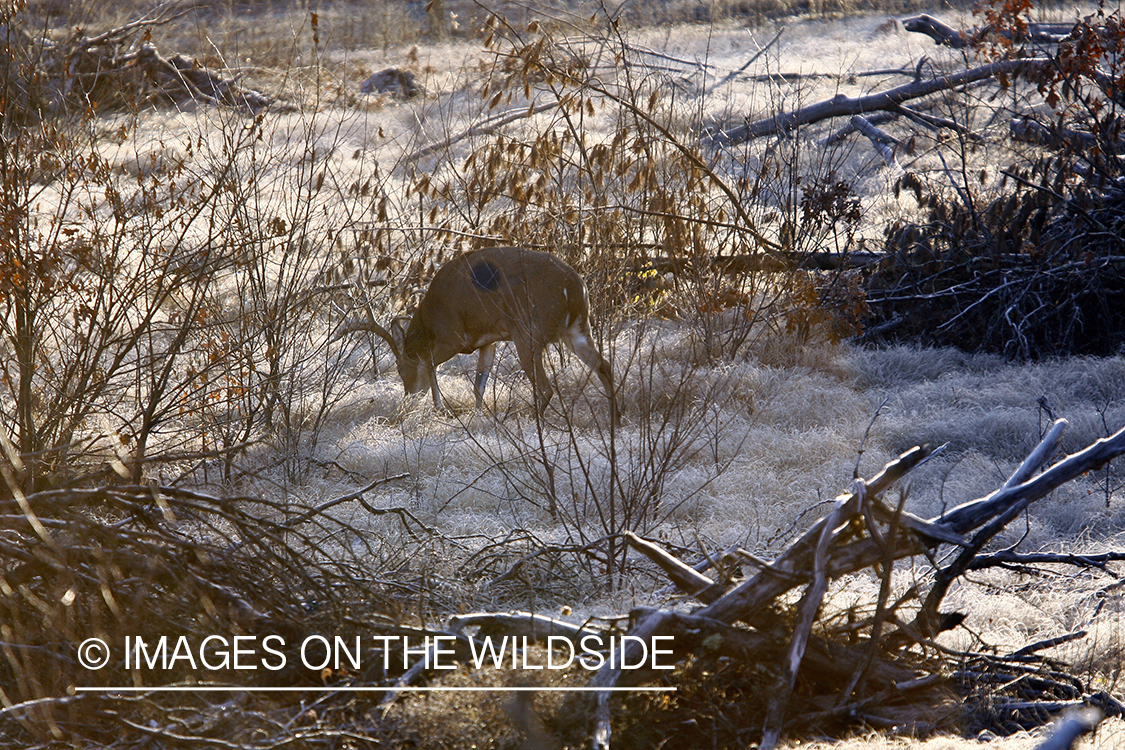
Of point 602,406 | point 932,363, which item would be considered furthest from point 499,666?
point 932,363

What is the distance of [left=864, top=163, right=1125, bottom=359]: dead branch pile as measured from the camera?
7.57 meters

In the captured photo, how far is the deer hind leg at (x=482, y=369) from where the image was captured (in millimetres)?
6938

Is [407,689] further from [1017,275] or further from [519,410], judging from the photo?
[1017,275]

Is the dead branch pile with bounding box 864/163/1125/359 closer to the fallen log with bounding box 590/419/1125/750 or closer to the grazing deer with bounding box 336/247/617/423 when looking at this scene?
the grazing deer with bounding box 336/247/617/423

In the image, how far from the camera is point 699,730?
2.85 metres

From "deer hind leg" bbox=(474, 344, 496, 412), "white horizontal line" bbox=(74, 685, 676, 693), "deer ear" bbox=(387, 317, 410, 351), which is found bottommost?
"deer hind leg" bbox=(474, 344, 496, 412)

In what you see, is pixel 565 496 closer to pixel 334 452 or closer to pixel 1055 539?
pixel 334 452

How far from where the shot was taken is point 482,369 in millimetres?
7438

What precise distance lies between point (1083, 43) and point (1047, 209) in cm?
125

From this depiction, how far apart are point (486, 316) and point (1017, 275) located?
4.12 m

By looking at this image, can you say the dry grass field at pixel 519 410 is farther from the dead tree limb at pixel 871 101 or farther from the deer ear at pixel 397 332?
the dead tree limb at pixel 871 101

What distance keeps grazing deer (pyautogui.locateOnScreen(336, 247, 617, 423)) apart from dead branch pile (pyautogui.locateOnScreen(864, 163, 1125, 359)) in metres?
2.38

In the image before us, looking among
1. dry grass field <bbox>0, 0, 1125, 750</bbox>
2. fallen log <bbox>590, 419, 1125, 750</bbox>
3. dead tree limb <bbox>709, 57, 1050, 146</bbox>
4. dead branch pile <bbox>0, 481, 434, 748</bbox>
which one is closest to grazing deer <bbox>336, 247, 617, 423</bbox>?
dry grass field <bbox>0, 0, 1125, 750</bbox>

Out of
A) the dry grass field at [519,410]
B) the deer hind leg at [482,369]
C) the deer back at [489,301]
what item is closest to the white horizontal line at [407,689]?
the dry grass field at [519,410]
